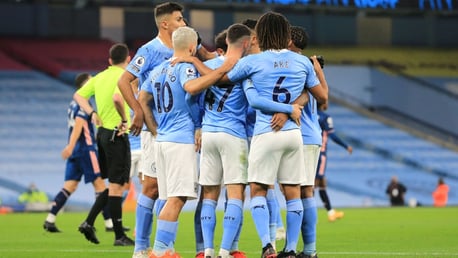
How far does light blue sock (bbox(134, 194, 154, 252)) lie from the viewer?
34.1ft

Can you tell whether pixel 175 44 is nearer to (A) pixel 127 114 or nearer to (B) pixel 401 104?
(A) pixel 127 114

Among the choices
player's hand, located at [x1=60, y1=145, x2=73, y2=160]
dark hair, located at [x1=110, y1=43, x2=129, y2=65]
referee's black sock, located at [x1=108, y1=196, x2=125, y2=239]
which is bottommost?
referee's black sock, located at [x1=108, y1=196, x2=125, y2=239]

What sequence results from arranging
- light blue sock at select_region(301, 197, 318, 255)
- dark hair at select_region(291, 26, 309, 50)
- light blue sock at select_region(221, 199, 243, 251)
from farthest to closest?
dark hair at select_region(291, 26, 309, 50)
light blue sock at select_region(301, 197, 318, 255)
light blue sock at select_region(221, 199, 243, 251)

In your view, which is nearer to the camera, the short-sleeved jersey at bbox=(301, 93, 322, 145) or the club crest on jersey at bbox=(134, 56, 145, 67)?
the short-sleeved jersey at bbox=(301, 93, 322, 145)

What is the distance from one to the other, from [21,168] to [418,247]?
23.5 metres

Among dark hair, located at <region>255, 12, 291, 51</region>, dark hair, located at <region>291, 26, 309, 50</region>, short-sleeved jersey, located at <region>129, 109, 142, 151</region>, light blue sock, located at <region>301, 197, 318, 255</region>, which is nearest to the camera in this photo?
dark hair, located at <region>255, 12, 291, 51</region>

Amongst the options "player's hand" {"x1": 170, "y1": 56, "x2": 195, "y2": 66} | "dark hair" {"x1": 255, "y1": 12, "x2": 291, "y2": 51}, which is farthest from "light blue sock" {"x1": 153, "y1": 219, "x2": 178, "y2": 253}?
"dark hair" {"x1": 255, "y1": 12, "x2": 291, "y2": 51}

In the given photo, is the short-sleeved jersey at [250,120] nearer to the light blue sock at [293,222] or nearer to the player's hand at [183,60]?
the player's hand at [183,60]

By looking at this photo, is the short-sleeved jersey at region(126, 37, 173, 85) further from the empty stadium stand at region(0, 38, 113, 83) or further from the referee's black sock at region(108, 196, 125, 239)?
the empty stadium stand at region(0, 38, 113, 83)

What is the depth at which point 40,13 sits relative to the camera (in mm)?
40594

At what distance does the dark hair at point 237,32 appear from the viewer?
9.85 m

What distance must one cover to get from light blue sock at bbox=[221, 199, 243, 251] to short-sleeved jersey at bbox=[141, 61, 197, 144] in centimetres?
69

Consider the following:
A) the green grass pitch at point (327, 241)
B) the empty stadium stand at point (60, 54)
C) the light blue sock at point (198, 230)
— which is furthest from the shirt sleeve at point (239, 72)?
the empty stadium stand at point (60, 54)

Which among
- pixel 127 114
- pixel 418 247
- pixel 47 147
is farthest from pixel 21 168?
pixel 418 247
